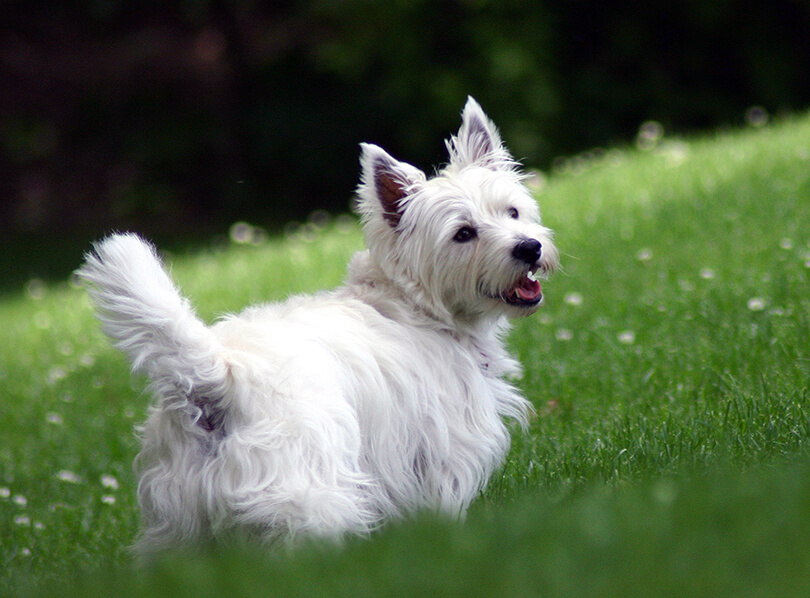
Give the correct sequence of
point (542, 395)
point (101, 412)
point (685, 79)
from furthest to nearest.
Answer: point (685, 79) < point (101, 412) < point (542, 395)

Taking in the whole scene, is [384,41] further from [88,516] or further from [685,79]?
[88,516]

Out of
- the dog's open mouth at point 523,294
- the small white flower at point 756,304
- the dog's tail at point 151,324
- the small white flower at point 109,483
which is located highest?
the small white flower at point 756,304

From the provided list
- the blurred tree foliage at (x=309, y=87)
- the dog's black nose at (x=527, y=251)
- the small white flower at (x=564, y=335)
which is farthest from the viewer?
the blurred tree foliage at (x=309, y=87)

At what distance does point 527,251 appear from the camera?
385cm

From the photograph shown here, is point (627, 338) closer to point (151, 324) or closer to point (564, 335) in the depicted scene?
point (564, 335)

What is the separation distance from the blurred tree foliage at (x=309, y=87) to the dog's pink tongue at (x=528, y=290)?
12.4 m

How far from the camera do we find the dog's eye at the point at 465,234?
393cm

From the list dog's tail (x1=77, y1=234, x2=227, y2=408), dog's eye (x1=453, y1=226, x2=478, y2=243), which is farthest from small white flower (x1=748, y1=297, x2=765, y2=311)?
dog's tail (x1=77, y1=234, x2=227, y2=408)

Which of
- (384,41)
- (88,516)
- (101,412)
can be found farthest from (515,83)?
(88,516)

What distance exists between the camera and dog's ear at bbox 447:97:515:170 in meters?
4.30

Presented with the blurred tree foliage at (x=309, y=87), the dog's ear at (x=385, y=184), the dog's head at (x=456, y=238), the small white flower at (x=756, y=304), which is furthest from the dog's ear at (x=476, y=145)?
the blurred tree foliage at (x=309, y=87)

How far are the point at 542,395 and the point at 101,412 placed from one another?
2.98 meters

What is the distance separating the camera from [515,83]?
16109mm

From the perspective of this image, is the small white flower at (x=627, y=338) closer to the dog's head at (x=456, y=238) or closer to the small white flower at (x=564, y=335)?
the small white flower at (x=564, y=335)
